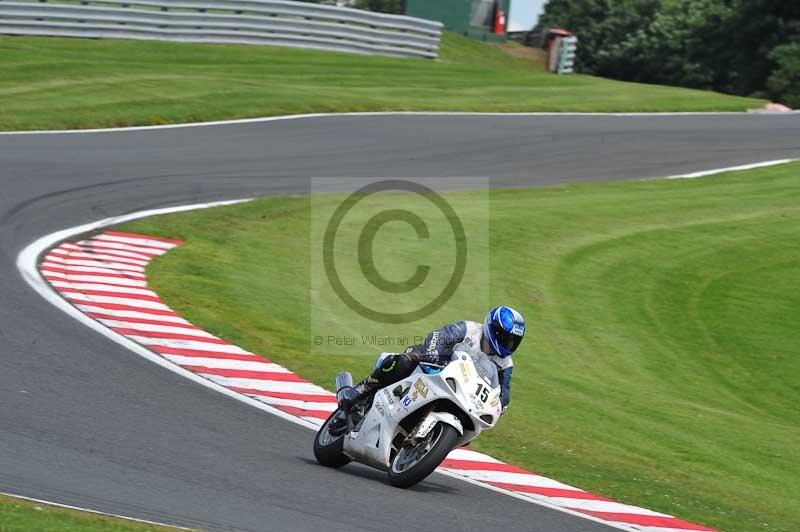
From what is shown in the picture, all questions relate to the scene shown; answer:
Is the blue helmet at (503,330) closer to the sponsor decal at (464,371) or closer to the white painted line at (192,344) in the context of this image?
the sponsor decal at (464,371)

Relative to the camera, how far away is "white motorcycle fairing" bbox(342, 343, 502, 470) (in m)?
8.21

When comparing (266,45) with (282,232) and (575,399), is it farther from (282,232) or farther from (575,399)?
(575,399)

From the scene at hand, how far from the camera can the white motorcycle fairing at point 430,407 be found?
8.21m

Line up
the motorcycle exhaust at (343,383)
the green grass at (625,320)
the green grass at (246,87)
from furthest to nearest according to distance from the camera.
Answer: the green grass at (246,87)
the green grass at (625,320)
the motorcycle exhaust at (343,383)

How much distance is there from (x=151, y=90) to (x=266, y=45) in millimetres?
9303

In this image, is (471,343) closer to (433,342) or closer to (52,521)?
(433,342)

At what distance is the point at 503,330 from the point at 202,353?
4012mm

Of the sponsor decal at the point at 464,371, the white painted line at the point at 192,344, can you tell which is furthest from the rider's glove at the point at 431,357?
the white painted line at the point at 192,344

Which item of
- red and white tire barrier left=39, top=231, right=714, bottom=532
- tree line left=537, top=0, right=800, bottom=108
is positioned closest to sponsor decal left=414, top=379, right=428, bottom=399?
red and white tire barrier left=39, top=231, right=714, bottom=532

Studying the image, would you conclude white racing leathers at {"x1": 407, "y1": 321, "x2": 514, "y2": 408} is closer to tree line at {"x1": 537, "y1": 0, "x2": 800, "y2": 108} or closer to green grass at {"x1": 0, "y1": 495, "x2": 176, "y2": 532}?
green grass at {"x1": 0, "y1": 495, "x2": 176, "y2": 532}

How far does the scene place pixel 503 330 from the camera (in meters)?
8.34

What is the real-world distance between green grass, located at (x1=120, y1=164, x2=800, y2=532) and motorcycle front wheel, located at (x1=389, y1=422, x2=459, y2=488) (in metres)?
1.70

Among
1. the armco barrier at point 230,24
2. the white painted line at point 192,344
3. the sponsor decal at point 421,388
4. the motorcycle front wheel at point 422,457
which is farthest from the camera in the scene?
the armco barrier at point 230,24

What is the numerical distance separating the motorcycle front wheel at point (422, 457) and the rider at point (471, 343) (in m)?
0.60
